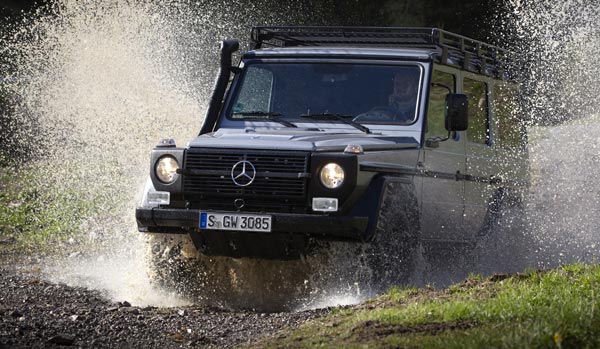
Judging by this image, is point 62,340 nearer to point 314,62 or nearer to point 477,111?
point 314,62

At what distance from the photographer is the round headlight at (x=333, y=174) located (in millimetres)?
8508

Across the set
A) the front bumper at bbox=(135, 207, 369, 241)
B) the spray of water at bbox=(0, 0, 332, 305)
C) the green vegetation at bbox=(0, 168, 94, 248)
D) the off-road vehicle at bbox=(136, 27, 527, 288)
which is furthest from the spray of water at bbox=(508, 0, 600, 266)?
the green vegetation at bbox=(0, 168, 94, 248)

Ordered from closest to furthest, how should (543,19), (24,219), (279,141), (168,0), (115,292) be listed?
1. (279,141)
2. (115,292)
3. (24,219)
4. (168,0)
5. (543,19)

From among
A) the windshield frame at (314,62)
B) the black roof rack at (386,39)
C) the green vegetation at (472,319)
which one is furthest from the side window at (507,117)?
the green vegetation at (472,319)

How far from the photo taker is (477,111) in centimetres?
1138

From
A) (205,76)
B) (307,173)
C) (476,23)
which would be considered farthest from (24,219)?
(476,23)

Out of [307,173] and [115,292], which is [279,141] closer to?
[307,173]

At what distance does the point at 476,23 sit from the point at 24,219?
2008 centimetres

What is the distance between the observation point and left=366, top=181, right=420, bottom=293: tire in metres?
8.65

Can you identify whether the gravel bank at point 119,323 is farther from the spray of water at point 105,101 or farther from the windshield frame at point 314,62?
the spray of water at point 105,101

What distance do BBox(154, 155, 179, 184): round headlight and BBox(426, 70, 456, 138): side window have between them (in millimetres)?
2257

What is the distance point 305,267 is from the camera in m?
9.05

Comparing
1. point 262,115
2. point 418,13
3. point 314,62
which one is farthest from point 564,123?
point 262,115

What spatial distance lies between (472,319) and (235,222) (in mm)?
2436
